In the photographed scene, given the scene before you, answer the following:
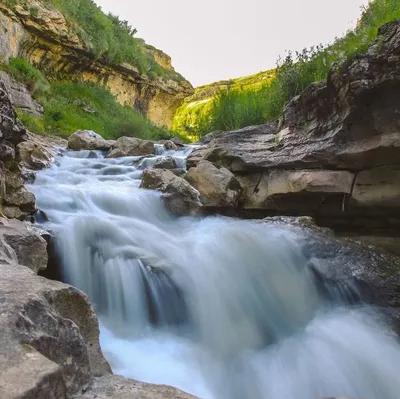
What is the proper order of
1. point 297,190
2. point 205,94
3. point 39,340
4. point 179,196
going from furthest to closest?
point 205,94 < point 179,196 < point 297,190 < point 39,340

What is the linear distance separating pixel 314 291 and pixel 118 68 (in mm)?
17490

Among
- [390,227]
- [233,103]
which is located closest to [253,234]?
[390,227]

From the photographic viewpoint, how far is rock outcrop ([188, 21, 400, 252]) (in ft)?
13.7

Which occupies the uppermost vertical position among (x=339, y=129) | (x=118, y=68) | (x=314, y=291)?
(x=118, y=68)

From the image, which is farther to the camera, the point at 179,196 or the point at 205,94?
the point at 205,94

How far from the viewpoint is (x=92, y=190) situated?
5.63 meters

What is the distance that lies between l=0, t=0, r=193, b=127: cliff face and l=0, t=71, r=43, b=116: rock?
1155 mm

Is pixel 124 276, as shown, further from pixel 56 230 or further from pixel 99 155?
pixel 99 155

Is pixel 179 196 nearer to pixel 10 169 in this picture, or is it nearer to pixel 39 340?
pixel 10 169

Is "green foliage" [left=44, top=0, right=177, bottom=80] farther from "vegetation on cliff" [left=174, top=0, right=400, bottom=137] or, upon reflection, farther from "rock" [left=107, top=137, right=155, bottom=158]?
"rock" [left=107, top=137, right=155, bottom=158]

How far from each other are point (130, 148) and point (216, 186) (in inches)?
163

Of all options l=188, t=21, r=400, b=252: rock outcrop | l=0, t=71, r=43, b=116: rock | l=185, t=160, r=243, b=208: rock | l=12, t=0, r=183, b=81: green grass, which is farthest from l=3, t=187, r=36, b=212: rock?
l=12, t=0, r=183, b=81: green grass

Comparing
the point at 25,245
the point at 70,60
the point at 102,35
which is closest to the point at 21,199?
the point at 25,245

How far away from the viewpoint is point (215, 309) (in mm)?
3457
